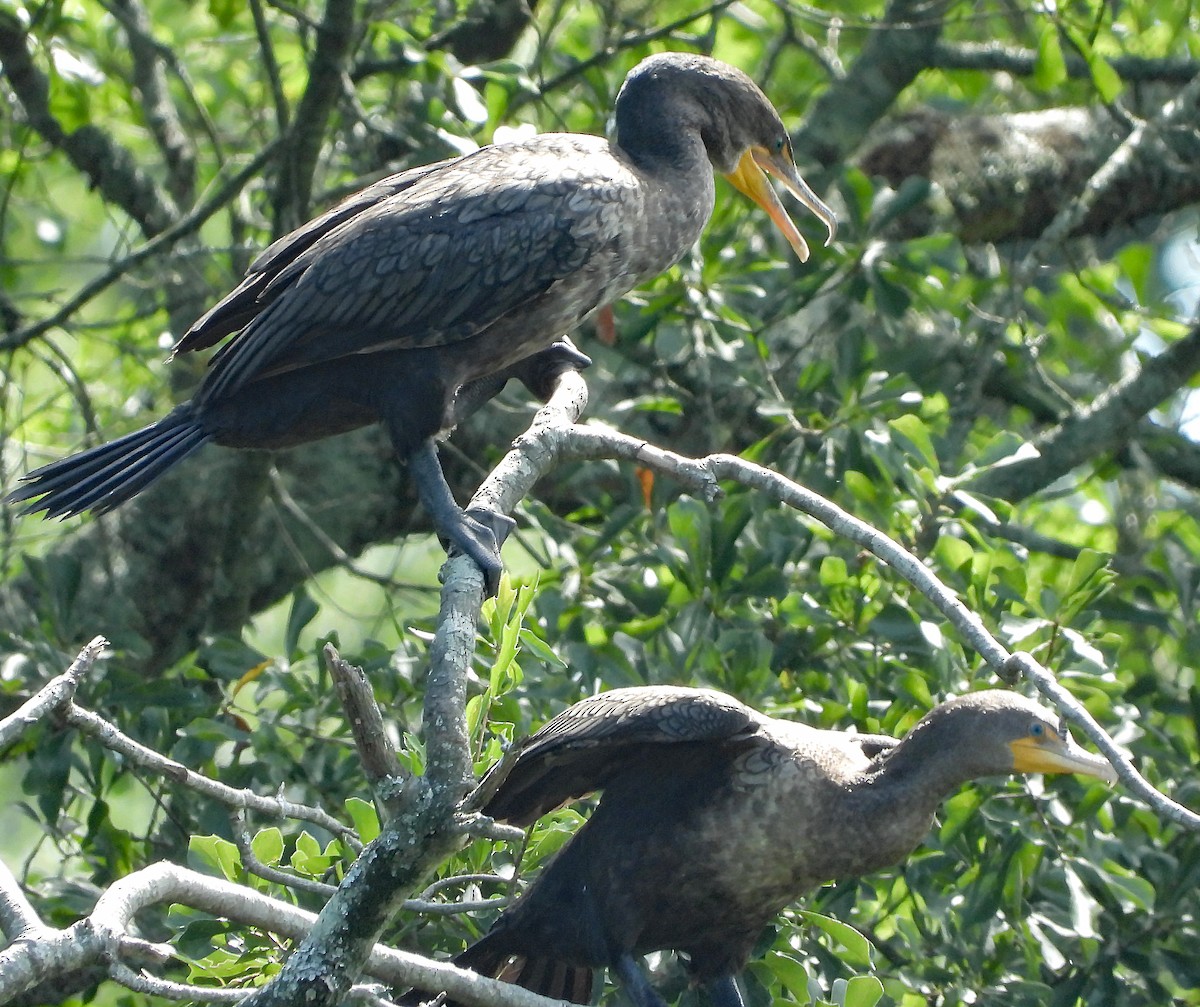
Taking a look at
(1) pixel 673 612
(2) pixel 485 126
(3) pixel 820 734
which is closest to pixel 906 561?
(3) pixel 820 734

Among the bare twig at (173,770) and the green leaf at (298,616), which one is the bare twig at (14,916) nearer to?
the bare twig at (173,770)

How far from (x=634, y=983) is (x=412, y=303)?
1431 millimetres

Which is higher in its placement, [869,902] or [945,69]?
[945,69]

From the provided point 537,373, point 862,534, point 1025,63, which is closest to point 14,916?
point 862,534

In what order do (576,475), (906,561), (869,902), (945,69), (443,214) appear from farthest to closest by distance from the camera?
(945,69) → (576,475) → (869,902) → (443,214) → (906,561)

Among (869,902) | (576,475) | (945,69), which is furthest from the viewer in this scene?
(945,69)

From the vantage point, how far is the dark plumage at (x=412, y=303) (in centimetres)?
329

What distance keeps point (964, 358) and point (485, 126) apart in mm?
1750

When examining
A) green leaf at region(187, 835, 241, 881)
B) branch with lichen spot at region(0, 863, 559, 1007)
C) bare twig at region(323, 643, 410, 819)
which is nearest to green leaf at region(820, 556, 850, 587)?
branch with lichen spot at region(0, 863, 559, 1007)

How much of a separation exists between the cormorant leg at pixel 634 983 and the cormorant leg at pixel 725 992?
133mm

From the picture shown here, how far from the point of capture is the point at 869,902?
4023 mm

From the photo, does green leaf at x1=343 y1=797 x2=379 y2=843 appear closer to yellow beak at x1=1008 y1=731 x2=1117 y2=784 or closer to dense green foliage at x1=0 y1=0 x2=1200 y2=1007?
dense green foliage at x1=0 y1=0 x2=1200 y2=1007

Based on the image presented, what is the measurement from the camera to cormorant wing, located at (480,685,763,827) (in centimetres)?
312

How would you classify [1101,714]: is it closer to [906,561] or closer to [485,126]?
[906,561]
